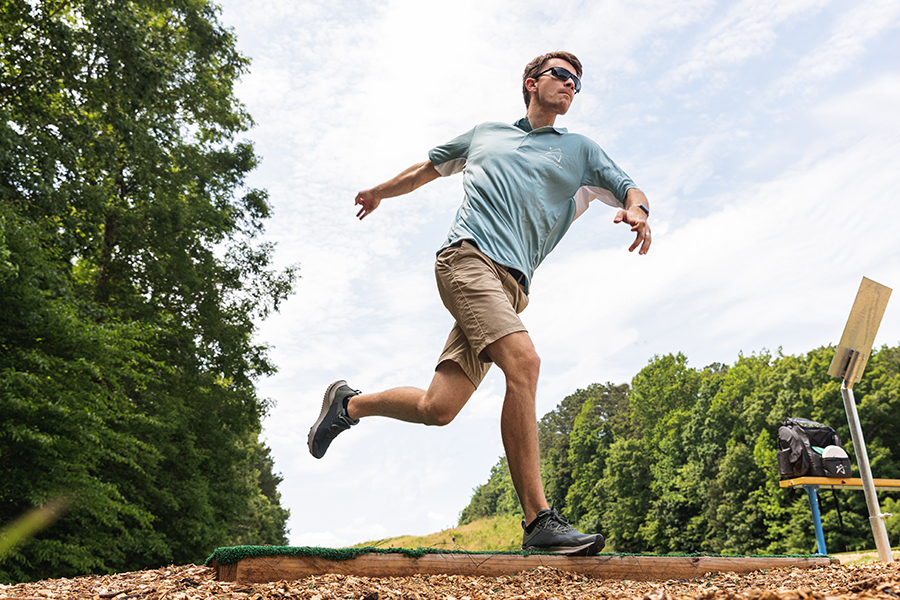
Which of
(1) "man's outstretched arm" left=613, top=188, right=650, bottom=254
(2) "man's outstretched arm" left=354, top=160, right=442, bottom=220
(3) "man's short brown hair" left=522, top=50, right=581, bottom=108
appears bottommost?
(1) "man's outstretched arm" left=613, top=188, right=650, bottom=254

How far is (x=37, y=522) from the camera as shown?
30.7 ft

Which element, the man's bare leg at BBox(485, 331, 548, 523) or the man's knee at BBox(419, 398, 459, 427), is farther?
the man's knee at BBox(419, 398, 459, 427)

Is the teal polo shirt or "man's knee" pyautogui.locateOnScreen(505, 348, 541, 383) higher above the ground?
the teal polo shirt

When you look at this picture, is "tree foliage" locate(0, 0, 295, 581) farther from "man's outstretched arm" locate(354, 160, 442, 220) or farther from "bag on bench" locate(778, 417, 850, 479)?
"bag on bench" locate(778, 417, 850, 479)

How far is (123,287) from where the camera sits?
1703 centimetres

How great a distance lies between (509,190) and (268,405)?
18.2 m

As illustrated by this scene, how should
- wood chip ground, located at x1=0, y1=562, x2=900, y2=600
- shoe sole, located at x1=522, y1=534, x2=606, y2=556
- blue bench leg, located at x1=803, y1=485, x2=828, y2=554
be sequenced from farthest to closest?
blue bench leg, located at x1=803, y1=485, x2=828, y2=554 → shoe sole, located at x1=522, y1=534, x2=606, y2=556 → wood chip ground, located at x1=0, y1=562, x2=900, y2=600

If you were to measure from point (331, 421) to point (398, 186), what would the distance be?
5.44 feet

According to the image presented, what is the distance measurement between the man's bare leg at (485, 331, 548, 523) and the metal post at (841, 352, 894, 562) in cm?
339

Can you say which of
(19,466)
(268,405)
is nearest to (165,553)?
(268,405)

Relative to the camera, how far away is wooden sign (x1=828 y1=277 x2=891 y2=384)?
5.53 metres

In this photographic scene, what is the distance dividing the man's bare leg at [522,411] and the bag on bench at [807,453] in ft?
23.7

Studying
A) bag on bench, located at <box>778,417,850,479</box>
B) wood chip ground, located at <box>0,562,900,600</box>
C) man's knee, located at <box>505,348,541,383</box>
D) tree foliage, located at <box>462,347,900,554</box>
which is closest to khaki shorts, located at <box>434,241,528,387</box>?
man's knee, located at <box>505,348,541,383</box>

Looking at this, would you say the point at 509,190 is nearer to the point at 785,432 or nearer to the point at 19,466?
the point at 785,432
